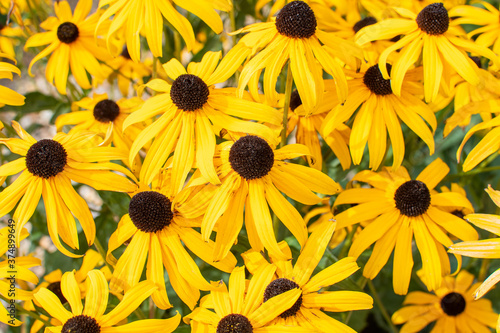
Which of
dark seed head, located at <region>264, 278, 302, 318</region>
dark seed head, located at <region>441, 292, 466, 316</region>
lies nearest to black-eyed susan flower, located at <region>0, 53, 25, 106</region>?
dark seed head, located at <region>264, 278, 302, 318</region>

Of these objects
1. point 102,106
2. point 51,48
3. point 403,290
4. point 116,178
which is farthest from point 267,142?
point 51,48

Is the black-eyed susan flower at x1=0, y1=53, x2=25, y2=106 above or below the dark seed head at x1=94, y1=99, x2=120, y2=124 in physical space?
below

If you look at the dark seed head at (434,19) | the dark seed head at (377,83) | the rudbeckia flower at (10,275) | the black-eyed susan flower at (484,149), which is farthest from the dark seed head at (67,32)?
the black-eyed susan flower at (484,149)

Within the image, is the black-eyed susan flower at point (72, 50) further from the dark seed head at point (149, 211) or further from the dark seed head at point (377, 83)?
the dark seed head at point (377, 83)

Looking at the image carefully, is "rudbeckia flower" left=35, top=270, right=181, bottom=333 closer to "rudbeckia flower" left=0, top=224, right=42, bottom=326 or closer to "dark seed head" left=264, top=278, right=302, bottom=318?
"rudbeckia flower" left=0, top=224, right=42, bottom=326

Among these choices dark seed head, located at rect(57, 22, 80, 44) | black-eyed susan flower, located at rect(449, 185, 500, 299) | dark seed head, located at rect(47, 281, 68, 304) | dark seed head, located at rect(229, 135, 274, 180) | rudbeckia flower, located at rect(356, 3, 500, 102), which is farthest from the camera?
dark seed head, located at rect(57, 22, 80, 44)

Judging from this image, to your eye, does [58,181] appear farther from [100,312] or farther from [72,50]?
[72,50]

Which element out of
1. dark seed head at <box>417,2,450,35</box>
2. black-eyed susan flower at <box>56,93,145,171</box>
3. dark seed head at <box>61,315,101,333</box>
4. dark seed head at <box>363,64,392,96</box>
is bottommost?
dark seed head at <box>61,315,101,333</box>
